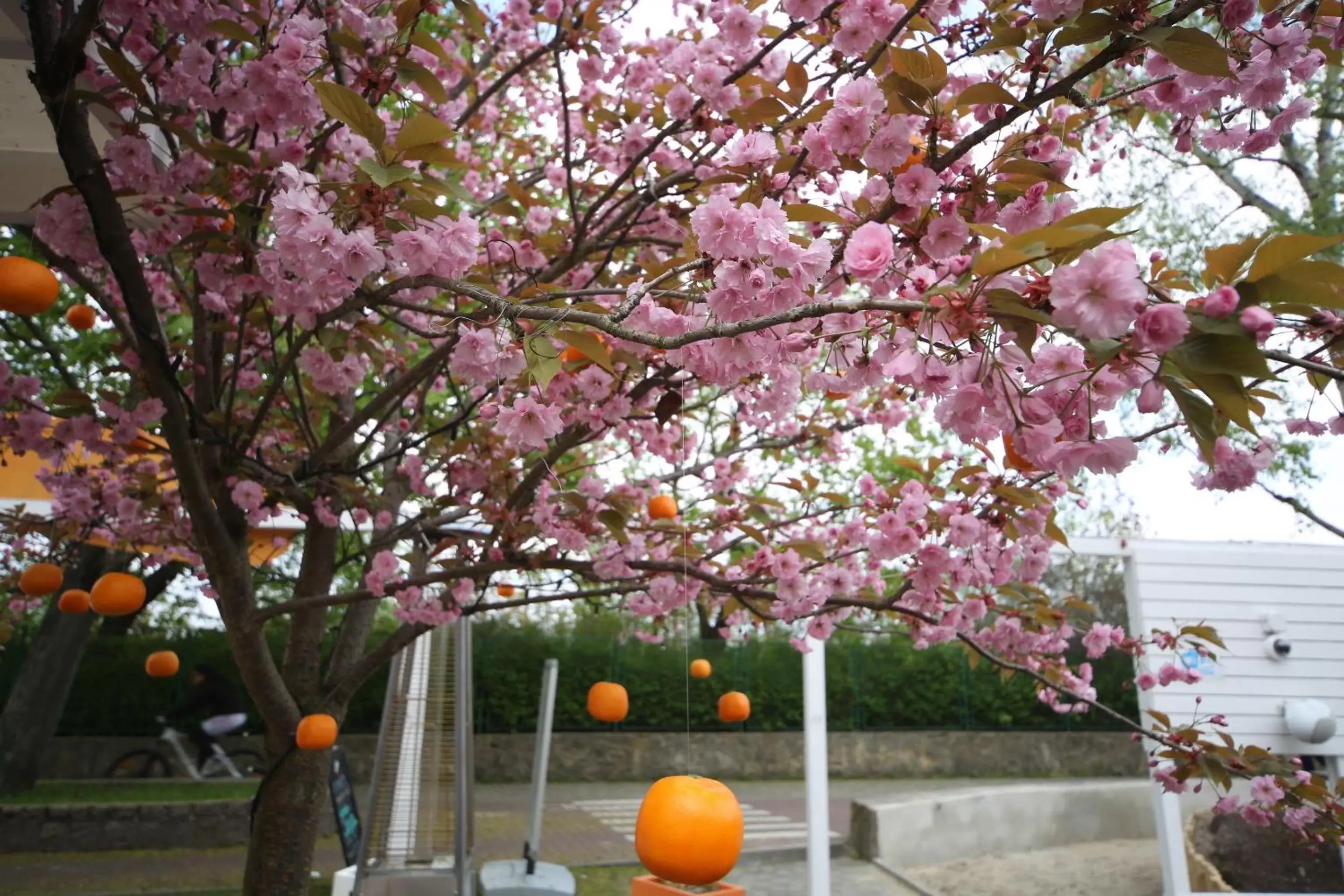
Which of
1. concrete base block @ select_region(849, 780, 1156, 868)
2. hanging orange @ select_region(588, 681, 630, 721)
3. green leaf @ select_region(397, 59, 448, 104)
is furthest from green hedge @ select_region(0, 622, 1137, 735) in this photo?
green leaf @ select_region(397, 59, 448, 104)

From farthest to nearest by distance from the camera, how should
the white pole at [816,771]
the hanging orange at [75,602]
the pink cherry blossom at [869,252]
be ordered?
the white pole at [816,771], the hanging orange at [75,602], the pink cherry blossom at [869,252]

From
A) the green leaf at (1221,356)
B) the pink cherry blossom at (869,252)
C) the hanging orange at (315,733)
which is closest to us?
the green leaf at (1221,356)

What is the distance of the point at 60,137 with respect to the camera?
5.64ft

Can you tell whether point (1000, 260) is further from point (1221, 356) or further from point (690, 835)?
point (690, 835)

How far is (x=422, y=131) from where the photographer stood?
1.33 meters

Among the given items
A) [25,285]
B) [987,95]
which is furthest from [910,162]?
[25,285]

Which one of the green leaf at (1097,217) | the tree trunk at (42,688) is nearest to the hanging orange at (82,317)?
the green leaf at (1097,217)

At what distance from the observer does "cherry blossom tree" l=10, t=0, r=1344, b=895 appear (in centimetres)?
113

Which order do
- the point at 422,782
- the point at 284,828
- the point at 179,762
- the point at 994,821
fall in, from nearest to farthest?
the point at 284,828 → the point at 422,782 → the point at 994,821 → the point at 179,762

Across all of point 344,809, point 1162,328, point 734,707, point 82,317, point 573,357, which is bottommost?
point 344,809

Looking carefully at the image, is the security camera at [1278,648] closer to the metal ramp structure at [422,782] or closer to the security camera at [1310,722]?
the security camera at [1310,722]

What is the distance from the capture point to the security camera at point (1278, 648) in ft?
17.7

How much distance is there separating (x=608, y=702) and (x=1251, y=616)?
432 cm

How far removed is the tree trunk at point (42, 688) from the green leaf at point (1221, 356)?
832 centimetres
